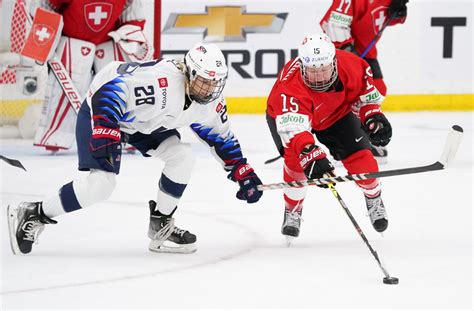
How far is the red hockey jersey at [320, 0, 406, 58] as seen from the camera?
6.22 m

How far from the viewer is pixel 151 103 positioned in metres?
3.74

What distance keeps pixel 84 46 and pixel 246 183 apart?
2644 mm

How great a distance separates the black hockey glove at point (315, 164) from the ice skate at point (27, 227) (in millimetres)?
892

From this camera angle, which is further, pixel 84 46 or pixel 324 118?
pixel 84 46

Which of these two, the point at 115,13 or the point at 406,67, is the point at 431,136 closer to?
the point at 406,67

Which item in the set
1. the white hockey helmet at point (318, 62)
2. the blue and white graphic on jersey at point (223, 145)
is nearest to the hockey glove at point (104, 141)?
the blue and white graphic on jersey at point (223, 145)

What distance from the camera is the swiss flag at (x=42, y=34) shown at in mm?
6062

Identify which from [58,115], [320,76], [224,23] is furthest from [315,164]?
[224,23]

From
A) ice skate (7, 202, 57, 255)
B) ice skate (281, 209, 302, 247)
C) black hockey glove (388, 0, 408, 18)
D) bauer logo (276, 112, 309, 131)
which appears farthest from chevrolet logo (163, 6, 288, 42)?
ice skate (7, 202, 57, 255)

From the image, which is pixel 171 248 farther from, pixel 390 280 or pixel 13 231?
pixel 390 280

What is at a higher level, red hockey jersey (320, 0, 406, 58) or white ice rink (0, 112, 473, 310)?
red hockey jersey (320, 0, 406, 58)

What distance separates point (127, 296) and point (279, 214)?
5.27ft

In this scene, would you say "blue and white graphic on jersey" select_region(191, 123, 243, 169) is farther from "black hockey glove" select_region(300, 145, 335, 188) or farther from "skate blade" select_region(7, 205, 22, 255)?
"skate blade" select_region(7, 205, 22, 255)

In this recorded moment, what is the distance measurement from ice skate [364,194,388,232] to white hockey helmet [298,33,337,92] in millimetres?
510
